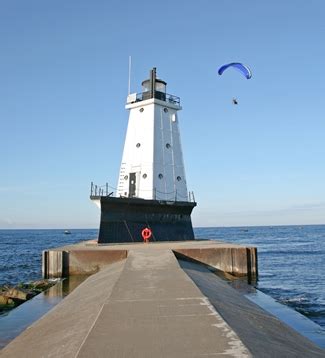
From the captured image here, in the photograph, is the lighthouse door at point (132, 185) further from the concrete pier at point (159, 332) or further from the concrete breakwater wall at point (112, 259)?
the concrete pier at point (159, 332)

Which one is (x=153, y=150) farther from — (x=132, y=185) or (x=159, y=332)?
(x=159, y=332)

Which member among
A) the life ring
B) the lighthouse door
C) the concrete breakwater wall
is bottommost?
the concrete breakwater wall

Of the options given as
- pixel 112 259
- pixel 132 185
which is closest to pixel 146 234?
pixel 132 185

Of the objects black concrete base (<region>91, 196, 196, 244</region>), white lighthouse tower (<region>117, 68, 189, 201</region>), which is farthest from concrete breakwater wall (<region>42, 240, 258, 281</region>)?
white lighthouse tower (<region>117, 68, 189, 201</region>)

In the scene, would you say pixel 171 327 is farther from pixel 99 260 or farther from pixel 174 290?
pixel 99 260

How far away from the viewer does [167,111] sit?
26938mm

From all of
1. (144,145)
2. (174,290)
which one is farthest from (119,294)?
(144,145)

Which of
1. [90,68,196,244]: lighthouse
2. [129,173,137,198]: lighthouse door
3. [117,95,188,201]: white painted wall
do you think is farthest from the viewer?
[129,173,137,198]: lighthouse door

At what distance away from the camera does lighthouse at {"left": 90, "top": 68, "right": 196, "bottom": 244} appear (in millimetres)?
23297

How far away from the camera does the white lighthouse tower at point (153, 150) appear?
2519cm

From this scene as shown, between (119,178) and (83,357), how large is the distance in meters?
22.4

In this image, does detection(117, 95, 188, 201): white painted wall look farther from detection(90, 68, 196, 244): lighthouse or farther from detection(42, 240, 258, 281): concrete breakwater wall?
detection(42, 240, 258, 281): concrete breakwater wall

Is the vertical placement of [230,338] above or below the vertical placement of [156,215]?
below

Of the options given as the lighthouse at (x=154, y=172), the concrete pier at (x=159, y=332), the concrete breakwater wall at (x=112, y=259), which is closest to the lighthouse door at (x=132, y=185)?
the lighthouse at (x=154, y=172)
